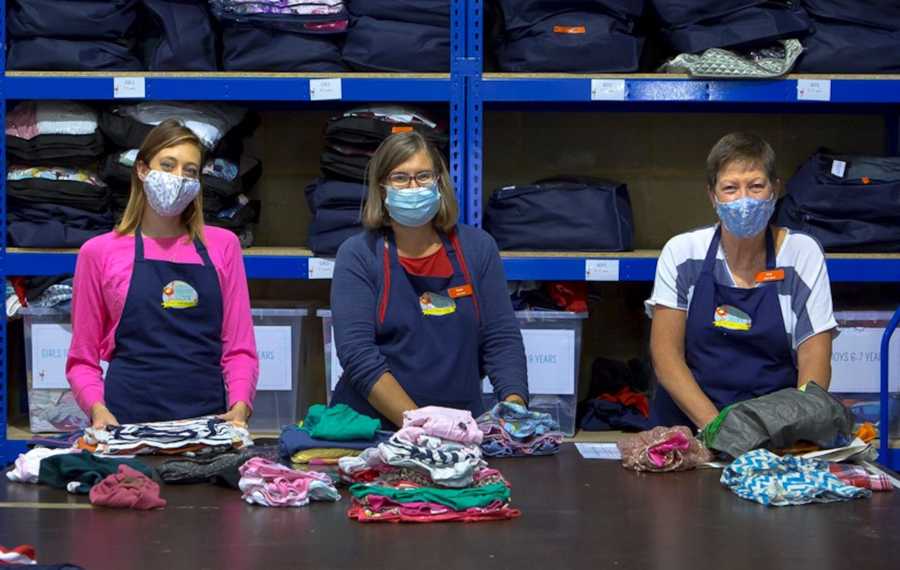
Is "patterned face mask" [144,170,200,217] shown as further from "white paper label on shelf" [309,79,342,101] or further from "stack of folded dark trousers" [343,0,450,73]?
"stack of folded dark trousers" [343,0,450,73]

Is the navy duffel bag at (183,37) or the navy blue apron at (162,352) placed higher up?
the navy duffel bag at (183,37)

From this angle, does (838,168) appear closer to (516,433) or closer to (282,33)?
(282,33)

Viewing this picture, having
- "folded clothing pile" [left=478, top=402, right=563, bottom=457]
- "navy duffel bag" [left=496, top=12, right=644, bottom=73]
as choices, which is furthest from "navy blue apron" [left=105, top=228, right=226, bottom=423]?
"navy duffel bag" [left=496, top=12, right=644, bottom=73]

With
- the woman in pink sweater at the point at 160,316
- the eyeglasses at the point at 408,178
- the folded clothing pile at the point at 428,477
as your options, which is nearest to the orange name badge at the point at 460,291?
the eyeglasses at the point at 408,178

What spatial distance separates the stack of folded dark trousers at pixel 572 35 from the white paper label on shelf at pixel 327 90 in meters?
0.65

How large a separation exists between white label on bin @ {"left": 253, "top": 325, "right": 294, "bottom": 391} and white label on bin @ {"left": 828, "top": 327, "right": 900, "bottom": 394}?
2032 mm

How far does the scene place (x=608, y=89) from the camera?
194 inches

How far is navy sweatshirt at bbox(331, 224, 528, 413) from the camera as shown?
356 centimetres

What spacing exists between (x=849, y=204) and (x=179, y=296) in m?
2.55

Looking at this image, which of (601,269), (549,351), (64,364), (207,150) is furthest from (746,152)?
(64,364)

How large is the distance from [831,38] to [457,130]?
1392mm

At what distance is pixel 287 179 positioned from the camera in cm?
577

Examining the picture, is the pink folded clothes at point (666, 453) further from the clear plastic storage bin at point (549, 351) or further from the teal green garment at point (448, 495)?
the clear plastic storage bin at point (549, 351)

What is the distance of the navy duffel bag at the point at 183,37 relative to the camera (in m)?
5.04
